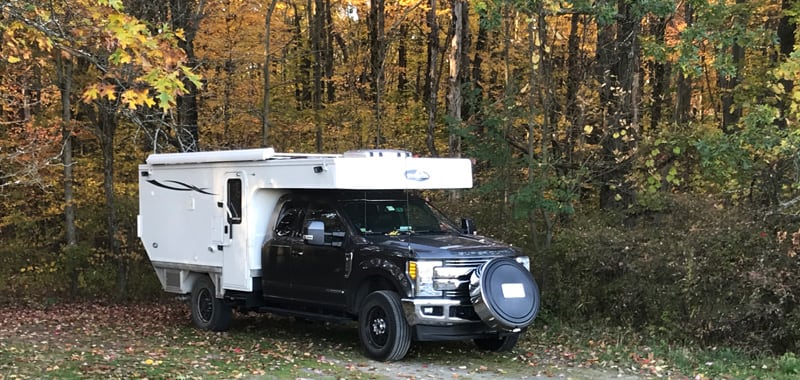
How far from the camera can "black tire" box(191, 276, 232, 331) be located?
37.6ft

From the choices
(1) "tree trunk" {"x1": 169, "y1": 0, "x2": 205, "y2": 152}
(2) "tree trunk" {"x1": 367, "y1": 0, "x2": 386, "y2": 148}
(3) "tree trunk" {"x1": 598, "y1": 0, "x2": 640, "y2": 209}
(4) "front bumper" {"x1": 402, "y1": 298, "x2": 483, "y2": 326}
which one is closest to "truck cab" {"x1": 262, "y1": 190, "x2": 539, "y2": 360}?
(4) "front bumper" {"x1": 402, "y1": 298, "x2": 483, "y2": 326}

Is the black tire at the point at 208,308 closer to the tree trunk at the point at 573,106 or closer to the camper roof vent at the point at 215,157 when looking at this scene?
the camper roof vent at the point at 215,157

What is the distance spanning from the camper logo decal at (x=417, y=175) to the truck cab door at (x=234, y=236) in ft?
8.33

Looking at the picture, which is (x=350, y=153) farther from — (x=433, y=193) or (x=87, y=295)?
(x=87, y=295)

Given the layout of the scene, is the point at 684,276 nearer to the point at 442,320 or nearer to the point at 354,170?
the point at 442,320

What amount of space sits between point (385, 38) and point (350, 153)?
16.4 metres

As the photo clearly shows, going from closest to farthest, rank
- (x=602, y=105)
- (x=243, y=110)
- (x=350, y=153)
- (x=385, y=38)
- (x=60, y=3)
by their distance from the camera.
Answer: (x=350, y=153) < (x=60, y=3) < (x=602, y=105) < (x=243, y=110) < (x=385, y=38)

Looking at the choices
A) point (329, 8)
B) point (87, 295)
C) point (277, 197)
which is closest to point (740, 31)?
point (277, 197)

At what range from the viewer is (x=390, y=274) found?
881 centimetres

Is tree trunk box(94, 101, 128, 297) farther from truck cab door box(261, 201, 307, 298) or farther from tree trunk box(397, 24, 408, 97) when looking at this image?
tree trunk box(397, 24, 408, 97)

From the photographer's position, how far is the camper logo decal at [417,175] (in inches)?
378

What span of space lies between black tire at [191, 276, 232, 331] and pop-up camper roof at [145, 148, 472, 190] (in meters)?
2.00

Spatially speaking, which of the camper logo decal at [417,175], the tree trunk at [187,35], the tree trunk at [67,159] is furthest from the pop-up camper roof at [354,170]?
the tree trunk at [67,159]

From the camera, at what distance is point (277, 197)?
10.8 m
